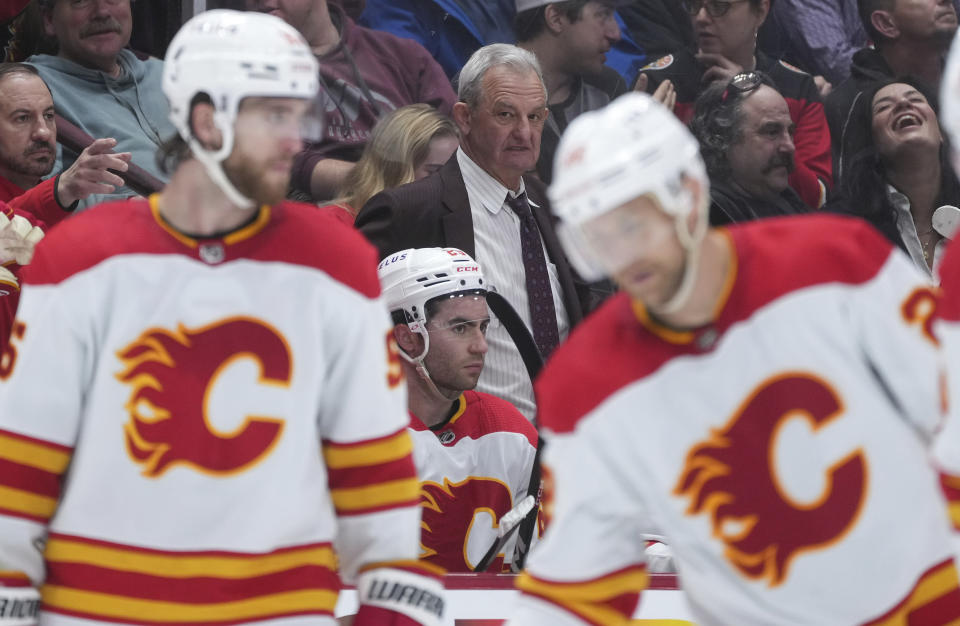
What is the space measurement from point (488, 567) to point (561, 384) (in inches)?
54.8

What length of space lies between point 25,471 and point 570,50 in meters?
2.76

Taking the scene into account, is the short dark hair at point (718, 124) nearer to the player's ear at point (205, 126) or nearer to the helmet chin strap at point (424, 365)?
the helmet chin strap at point (424, 365)

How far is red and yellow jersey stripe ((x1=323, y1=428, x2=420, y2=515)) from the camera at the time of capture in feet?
6.41

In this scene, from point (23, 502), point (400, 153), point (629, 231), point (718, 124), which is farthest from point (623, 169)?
point (718, 124)

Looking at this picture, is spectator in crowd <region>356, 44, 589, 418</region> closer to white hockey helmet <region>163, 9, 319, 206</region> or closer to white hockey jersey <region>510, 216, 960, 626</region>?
white hockey helmet <region>163, 9, 319, 206</region>

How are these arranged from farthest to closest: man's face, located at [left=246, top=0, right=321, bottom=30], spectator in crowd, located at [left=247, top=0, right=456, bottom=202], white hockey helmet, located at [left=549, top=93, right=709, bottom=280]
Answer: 1. man's face, located at [left=246, top=0, right=321, bottom=30]
2. spectator in crowd, located at [left=247, top=0, right=456, bottom=202]
3. white hockey helmet, located at [left=549, top=93, right=709, bottom=280]

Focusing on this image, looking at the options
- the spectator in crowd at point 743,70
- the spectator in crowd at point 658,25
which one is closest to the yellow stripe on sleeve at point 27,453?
the spectator in crowd at point 743,70

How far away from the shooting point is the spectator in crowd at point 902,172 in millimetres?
3893

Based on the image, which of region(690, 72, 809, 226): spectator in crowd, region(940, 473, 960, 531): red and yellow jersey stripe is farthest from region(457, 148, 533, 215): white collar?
region(940, 473, 960, 531): red and yellow jersey stripe

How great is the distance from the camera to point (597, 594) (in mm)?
1840

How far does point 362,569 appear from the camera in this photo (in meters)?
1.99

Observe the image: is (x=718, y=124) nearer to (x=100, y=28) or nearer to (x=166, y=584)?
(x=100, y=28)

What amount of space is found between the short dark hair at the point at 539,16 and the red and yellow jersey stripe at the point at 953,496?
9.44ft

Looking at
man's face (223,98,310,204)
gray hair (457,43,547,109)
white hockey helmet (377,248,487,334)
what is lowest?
white hockey helmet (377,248,487,334)
